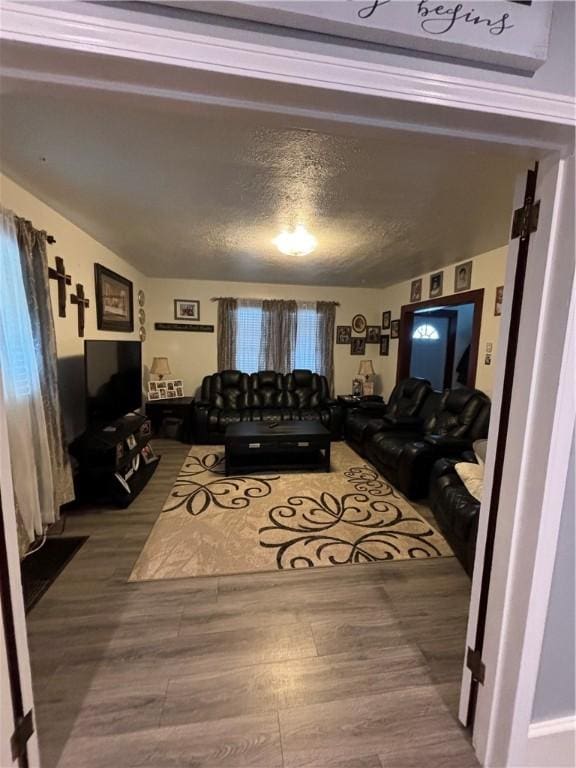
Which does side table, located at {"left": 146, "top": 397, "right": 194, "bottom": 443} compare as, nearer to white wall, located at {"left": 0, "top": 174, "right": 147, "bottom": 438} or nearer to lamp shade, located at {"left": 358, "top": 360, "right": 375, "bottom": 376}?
white wall, located at {"left": 0, "top": 174, "right": 147, "bottom": 438}

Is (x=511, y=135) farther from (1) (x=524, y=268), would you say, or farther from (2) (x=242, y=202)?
(2) (x=242, y=202)

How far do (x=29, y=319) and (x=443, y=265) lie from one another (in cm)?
427

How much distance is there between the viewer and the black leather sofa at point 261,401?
180 inches

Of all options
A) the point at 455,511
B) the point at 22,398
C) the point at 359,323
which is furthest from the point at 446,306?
the point at 22,398

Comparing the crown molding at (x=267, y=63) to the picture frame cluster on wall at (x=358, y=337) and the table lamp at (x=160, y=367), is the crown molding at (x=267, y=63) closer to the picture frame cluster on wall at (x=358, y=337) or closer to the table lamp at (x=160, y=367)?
the table lamp at (x=160, y=367)

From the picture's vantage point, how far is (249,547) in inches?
89.0

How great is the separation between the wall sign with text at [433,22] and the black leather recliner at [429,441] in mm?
2703

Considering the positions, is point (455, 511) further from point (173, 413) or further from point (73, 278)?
point (173, 413)

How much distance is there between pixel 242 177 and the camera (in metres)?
2.01

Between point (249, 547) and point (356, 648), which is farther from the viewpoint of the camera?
point (249, 547)

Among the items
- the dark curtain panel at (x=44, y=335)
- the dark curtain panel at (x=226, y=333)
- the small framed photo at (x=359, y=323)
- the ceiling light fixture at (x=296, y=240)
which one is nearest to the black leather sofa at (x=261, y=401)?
the dark curtain panel at (x=226, y=333)

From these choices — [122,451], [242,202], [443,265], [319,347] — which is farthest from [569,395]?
[319,347]

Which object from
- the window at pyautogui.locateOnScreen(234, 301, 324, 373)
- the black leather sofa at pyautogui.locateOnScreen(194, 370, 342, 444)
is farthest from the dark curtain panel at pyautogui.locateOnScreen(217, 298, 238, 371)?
the black leather sofa at pyautogui.locateOnScreen(194, 370, 342, 444)

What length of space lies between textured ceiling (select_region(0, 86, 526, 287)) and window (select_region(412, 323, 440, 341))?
273 cm
